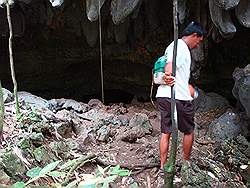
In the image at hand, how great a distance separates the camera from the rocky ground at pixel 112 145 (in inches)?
138

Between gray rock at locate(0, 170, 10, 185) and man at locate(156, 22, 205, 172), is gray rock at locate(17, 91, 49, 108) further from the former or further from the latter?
gray rock at locate(0, 170, 10, 185)

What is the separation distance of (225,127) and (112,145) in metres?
1.39

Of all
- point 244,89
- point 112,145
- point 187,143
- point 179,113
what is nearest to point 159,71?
point 179,113

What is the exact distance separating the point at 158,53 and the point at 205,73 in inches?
35.3

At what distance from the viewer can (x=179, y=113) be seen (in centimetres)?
359

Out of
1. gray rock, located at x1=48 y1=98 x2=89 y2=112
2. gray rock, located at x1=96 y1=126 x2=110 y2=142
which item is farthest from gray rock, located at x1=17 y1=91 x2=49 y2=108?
gray rock, located at x1=96 y1=126 x2=110 y2=142

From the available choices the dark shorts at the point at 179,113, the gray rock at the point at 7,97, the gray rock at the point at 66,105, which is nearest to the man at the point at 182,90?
the dark shorts at the point at 179,113

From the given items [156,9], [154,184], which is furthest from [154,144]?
[156,9]

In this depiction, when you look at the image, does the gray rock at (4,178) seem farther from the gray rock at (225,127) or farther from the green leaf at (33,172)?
the gray rock at (225,127)

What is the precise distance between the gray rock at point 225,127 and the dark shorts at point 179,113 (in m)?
1.23

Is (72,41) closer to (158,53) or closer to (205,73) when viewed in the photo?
(158,53)

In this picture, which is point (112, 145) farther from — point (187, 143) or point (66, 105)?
point (66, 105)

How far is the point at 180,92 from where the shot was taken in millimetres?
3498

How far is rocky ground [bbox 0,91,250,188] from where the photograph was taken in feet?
11.5
